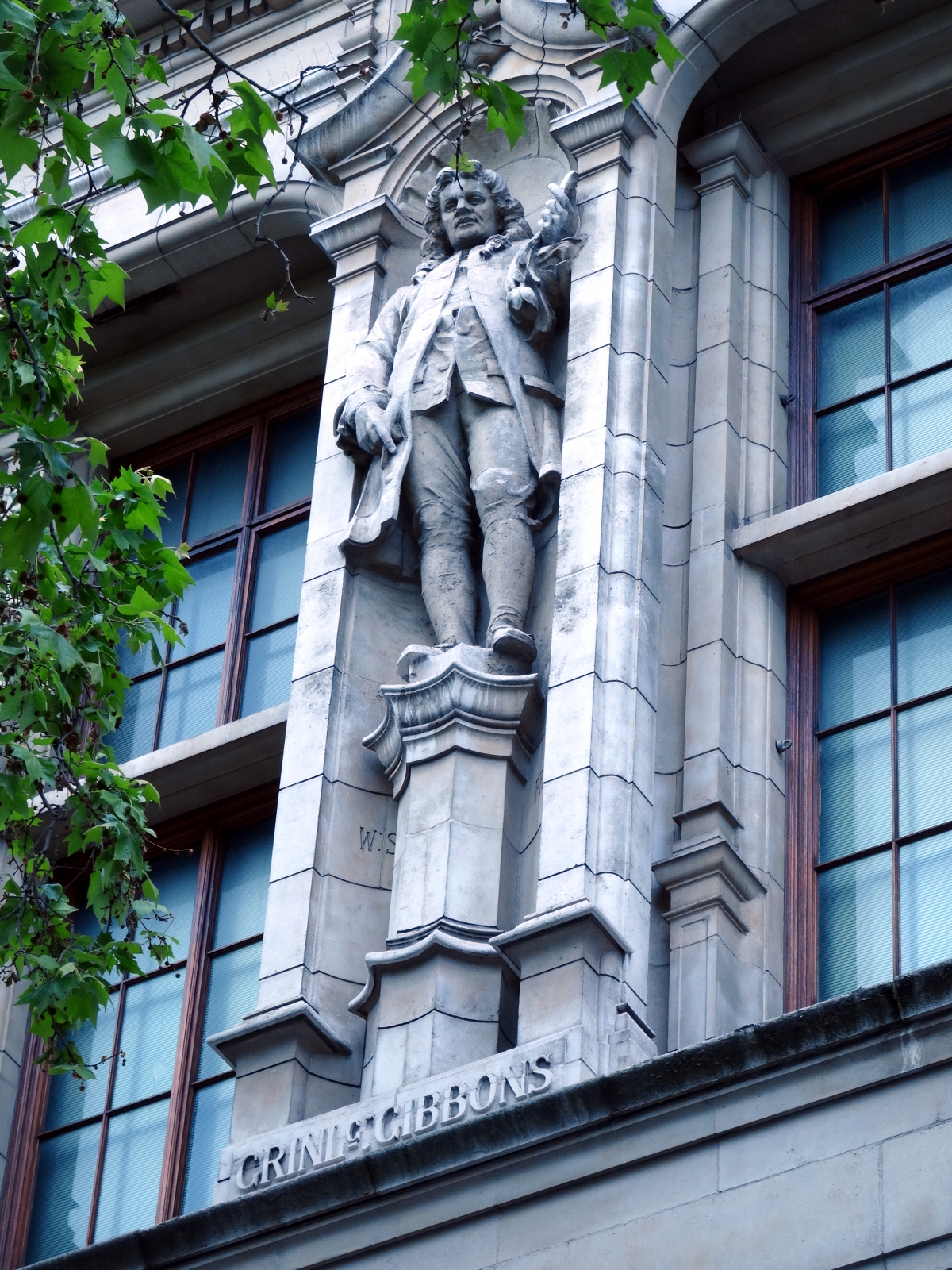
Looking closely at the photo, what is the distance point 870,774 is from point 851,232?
4.11 meters

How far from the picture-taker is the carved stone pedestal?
523 inches

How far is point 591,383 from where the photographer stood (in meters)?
15.2

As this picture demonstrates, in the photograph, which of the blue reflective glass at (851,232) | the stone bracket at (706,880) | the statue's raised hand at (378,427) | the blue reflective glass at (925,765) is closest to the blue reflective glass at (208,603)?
the statue's raised hand at (378,427)

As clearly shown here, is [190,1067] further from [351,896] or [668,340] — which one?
[668,340]

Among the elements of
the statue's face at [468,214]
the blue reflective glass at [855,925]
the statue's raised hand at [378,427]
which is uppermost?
the statue's face at [468,214]

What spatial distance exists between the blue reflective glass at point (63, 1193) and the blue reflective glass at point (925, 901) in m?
5.20

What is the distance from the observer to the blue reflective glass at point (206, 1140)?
1548 centimetres

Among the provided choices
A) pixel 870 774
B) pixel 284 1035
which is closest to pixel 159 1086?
pixel 284 1035

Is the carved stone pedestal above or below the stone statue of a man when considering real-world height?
below

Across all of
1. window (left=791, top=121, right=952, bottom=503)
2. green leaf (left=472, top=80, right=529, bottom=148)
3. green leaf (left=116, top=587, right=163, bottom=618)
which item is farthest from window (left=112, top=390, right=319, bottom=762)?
green leaf (left=472, top=80, right=529, bottom=148)

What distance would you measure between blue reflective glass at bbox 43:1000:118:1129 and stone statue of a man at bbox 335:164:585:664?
11.3 feet

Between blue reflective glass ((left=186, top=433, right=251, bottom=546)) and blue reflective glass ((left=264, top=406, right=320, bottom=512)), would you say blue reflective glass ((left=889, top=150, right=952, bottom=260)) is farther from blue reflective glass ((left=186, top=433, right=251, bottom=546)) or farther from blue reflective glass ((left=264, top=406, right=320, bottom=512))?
blue reflective glass ((left=186, top=433, right=251, bottom=546))

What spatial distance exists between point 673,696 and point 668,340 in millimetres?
2422

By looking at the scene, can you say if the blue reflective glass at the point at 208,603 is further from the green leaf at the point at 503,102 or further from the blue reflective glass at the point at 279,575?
the green leaf at the point at 503,102
